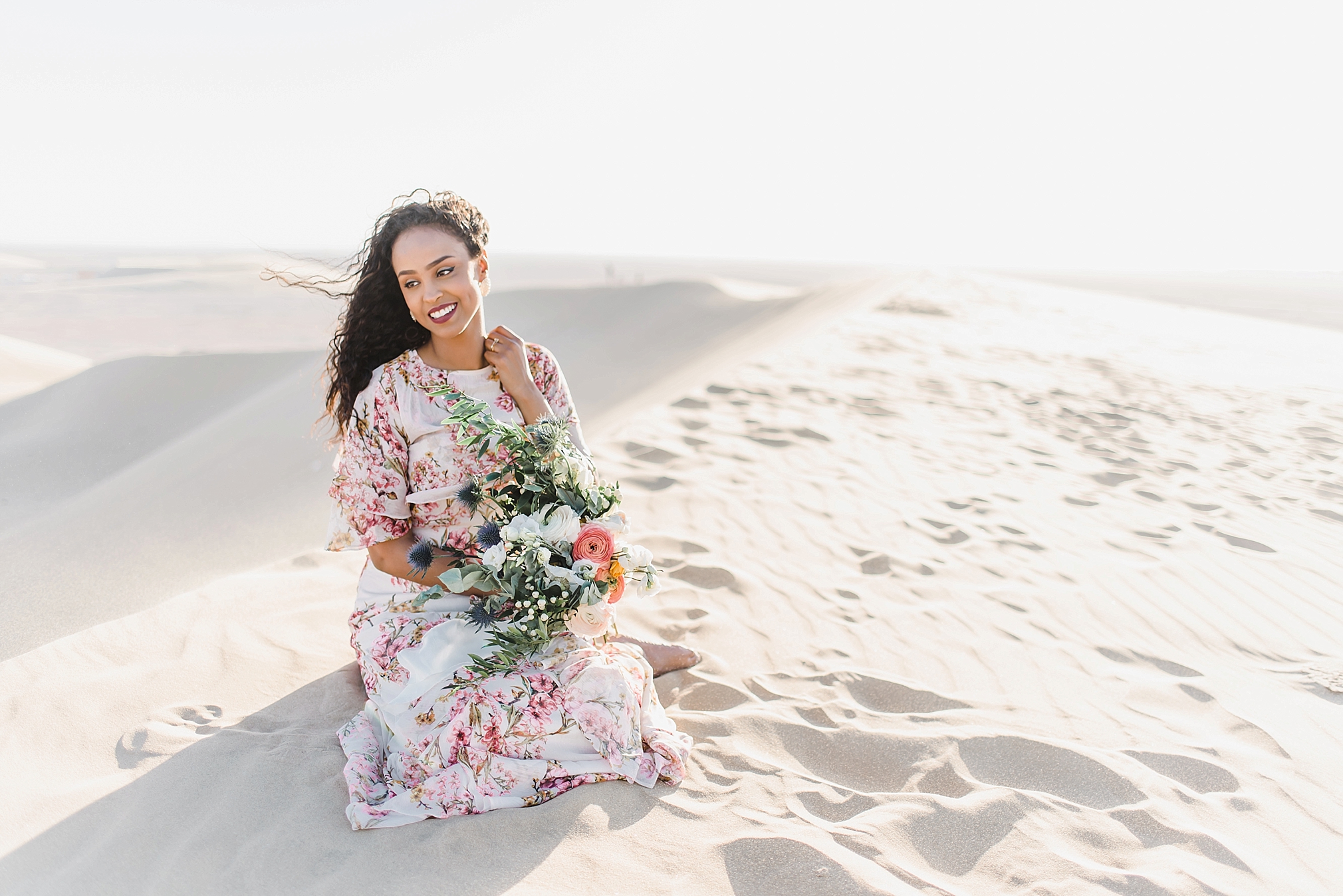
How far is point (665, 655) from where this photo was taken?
11.1ft

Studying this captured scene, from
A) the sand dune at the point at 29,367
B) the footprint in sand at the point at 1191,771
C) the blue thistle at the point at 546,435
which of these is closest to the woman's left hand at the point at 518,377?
the blue thistle at the point at 546,435

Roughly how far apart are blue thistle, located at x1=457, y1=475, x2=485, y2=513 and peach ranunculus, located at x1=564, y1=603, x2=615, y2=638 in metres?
0.53

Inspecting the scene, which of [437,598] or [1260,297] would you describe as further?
[1260,297]

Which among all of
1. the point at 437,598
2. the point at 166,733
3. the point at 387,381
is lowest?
the point at 166,733

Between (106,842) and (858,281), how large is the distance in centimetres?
1815

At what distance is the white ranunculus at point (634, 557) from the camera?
2558 mm

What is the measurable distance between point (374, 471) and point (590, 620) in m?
0.92

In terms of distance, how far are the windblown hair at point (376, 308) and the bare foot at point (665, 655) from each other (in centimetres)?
144

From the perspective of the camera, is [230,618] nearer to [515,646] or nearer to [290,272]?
[290,272]

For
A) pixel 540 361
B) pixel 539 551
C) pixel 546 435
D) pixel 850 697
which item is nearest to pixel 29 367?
pixel 540 361

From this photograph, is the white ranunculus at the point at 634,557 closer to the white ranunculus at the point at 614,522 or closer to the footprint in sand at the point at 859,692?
the white ranunculus at the point at 614,522

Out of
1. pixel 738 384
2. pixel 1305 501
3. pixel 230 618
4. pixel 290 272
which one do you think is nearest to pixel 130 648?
pixel 230 618

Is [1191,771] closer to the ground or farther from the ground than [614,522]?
closer to the ground

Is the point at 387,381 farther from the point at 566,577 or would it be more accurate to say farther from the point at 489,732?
the point at 489,732
